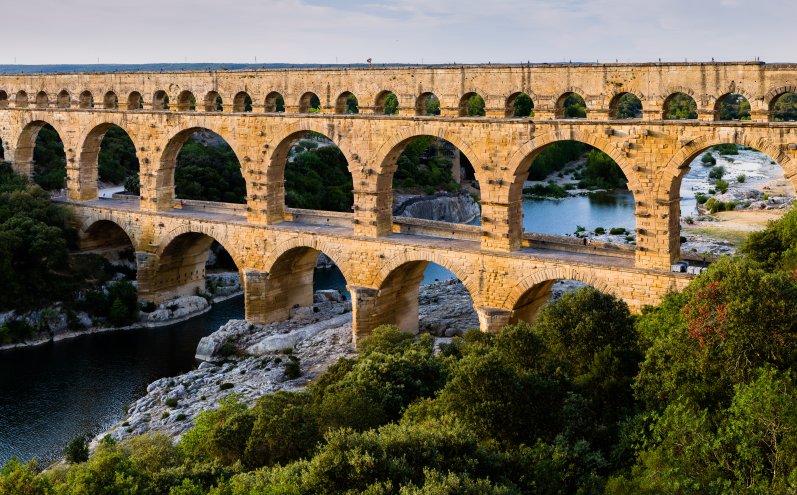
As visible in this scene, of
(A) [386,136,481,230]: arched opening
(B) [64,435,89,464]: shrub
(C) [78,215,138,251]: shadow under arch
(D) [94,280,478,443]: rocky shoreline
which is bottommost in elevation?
(B) [64,435,89,464]: shrub

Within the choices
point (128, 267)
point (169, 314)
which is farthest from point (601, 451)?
point (128, 267)

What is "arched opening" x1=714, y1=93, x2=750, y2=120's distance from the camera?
20297mm

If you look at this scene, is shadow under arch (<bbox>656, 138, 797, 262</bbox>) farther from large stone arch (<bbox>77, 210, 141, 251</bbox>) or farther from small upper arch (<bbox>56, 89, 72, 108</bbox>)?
small upper arch (<bbox>56, 89, 72, 108</bbox>)

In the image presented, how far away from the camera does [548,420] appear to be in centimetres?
1438

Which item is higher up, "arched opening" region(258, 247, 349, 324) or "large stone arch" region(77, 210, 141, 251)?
"large stone arch" region(77, 210, 141, 251)

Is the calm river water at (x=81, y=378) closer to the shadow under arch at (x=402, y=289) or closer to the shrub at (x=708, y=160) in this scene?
the shadow under arch at (x=402, y=289)

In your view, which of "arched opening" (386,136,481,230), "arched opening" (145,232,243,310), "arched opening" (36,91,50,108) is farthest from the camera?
"arched opening" (386,136,481,230)

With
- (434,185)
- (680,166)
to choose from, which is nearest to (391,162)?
(680,166)

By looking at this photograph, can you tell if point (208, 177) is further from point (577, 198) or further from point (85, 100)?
point (577, 198)

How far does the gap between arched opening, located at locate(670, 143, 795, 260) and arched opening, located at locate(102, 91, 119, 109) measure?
20.4 metres

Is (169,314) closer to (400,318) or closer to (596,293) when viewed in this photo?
(400,318)

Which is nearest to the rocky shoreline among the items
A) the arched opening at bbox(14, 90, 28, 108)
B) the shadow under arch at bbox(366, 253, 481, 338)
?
the shadow under arch at bbox(366, 253, 481, 338)

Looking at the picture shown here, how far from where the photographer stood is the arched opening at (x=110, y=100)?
3238cm

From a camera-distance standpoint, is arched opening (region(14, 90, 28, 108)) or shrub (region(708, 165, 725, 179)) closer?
arched opening (region(14, 90, 28, 108))
